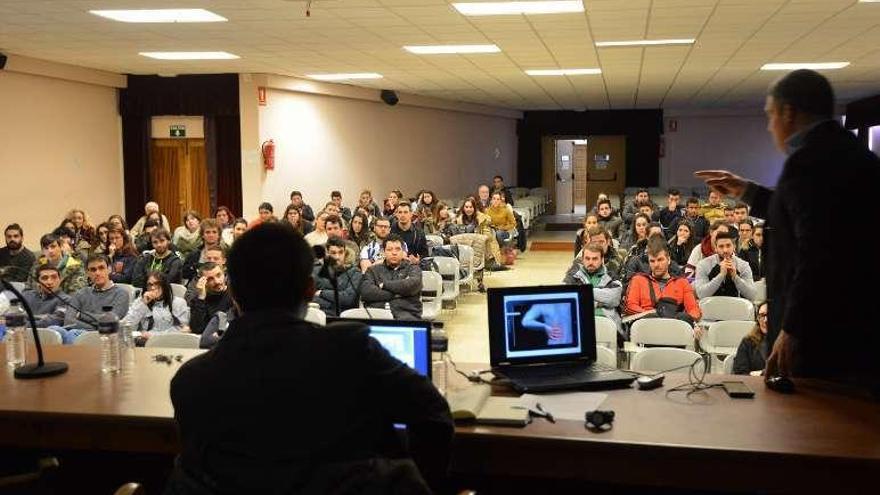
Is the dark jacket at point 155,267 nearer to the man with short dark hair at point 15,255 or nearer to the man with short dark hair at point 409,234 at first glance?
the man with short dark hair at point 15,255

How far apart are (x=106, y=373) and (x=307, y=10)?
14.0 ft

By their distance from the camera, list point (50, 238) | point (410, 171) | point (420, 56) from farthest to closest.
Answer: point (410, 171) → point (420, 56) → point (50, 238)

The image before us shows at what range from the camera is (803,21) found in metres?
7.44

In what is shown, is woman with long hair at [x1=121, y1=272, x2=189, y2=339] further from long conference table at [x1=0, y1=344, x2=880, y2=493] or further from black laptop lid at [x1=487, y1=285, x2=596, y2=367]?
black laptop lid at [x1=487, y1=285, x2=596, y2=367]

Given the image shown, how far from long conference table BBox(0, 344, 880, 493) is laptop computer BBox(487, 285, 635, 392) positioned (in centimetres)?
22

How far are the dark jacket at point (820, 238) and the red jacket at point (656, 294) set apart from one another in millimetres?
3620

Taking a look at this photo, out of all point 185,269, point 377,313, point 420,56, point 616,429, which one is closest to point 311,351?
point 616,429

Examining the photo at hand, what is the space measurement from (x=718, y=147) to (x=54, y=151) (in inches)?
637

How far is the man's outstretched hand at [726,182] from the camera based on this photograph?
9.04ft

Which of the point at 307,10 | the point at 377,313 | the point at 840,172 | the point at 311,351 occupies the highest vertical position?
the point at 307,10

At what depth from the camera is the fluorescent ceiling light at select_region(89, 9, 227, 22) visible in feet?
22.8

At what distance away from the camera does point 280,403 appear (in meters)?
1.71

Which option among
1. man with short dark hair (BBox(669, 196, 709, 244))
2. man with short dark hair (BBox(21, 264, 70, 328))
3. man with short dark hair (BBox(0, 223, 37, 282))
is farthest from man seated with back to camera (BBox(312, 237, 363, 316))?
man with short dark hair (BBox(669, 196, 709, 244))

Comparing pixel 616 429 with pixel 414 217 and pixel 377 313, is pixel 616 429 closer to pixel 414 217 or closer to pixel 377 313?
pixel 377 313
